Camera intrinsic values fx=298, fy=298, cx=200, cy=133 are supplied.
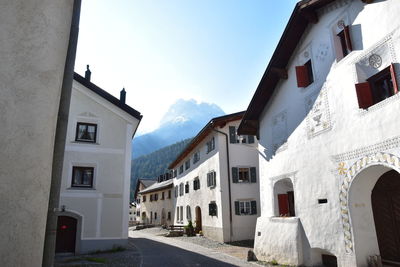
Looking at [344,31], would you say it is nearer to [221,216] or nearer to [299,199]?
[299,199]

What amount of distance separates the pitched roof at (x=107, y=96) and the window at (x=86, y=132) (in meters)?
1.79

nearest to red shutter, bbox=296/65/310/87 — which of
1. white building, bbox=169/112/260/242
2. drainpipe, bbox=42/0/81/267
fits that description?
drainpipe, bbox=42/0/81/267

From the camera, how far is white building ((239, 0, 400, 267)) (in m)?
7.89

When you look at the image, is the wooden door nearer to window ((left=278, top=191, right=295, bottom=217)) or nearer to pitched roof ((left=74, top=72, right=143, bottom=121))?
window ((left=278, top=191, right=295, bottom=217))

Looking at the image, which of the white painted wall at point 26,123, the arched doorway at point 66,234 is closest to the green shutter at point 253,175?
the arched doorway at point 66,234

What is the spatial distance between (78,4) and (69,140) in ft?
43.5

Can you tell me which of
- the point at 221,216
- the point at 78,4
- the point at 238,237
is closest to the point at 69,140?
the point at 221,216

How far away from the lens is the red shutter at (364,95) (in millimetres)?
8047

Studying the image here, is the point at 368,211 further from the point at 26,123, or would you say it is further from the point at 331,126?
the point at 26,123

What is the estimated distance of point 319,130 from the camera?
9.99m

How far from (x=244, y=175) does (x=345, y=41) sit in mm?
12461

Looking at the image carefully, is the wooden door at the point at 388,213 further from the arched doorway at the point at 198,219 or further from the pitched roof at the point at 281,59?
the arched doorway at the point at 198,219

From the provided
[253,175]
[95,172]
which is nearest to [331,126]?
[253,175]

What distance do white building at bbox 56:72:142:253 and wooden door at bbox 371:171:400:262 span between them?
1184 cm
